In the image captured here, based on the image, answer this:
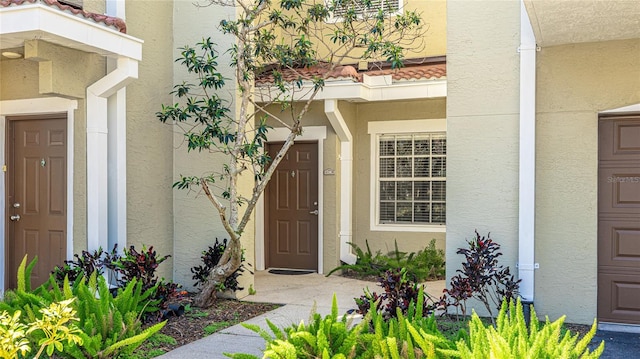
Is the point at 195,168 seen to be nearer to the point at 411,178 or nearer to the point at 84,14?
the point at 84,14

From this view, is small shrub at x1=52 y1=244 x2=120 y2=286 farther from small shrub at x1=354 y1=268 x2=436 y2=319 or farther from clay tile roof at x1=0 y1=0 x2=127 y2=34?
small shrub at x1=354 y1=268 x2=436 y2=319

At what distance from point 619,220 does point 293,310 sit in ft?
12.7

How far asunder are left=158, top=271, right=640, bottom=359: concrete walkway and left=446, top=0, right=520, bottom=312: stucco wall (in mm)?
1383

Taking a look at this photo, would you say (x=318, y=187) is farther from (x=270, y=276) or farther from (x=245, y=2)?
(x=245, y=2)

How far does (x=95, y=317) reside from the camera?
16.4 feet

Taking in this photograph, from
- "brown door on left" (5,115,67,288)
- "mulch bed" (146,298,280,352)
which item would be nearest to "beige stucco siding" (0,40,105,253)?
"brown door on left" (5,115,67,288)

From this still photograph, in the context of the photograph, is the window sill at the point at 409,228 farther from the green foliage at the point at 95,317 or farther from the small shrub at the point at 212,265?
the green foliage at the point at 95,317

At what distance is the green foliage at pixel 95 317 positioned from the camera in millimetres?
4695

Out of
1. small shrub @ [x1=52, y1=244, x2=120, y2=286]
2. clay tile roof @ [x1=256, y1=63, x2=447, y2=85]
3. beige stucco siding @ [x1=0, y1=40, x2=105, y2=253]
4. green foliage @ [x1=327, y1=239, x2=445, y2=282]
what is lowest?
green foliage @ [x1=327, y1=239, x2=445, y2=282]

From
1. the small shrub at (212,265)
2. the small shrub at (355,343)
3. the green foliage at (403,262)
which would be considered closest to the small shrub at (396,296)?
the small shrub at (355,343)

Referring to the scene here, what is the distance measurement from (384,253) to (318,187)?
1657 mm

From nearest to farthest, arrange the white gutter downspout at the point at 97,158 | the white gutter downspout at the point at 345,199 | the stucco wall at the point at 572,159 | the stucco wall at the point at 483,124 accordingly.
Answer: the stucco wall at the point at 572,159 → the stucco wall at the point at 483,124 → the white gutter downspout at the point at 97,158 → the white gutter downspout at the point at 345,199

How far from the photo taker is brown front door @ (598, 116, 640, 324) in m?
6.36

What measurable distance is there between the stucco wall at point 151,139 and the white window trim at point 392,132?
12.3ft
